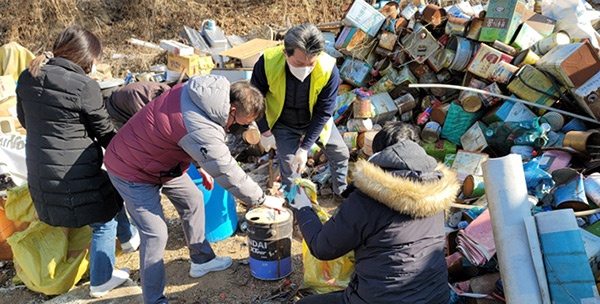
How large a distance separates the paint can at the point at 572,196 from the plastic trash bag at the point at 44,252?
330 cm

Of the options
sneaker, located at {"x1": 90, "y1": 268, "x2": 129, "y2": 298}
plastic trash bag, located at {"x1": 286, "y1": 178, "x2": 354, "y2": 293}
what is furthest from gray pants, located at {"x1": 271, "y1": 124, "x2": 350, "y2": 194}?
sneaker, located at {"x1": 90, "y1": 268, "x2": 129, "y2": 298}

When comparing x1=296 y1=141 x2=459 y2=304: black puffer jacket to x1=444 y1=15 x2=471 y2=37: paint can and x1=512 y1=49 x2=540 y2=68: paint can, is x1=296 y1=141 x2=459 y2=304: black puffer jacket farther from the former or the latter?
x1=444 y1=15 x2=471 y2=37: paint can

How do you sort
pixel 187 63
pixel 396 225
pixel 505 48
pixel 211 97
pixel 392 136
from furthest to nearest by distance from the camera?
pixel 187 63
pixel 505 48
pixel 211 97
pixel 392 136
pixel 396 225

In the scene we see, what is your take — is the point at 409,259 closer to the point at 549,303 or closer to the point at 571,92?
the point at 549,303

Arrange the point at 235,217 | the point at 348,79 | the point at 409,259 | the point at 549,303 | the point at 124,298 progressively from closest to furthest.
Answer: the point at 409,259 < the point at 549,303 < the point at 124,298 < the point at 235,217 < the point at 348,79

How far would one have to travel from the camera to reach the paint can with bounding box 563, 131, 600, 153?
11.7ft

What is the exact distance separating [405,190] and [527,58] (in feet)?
11.0

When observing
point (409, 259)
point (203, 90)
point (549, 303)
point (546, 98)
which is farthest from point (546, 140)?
point (203, 90)

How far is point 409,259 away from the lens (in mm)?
1946

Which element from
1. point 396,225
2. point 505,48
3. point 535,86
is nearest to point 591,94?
point 535,86

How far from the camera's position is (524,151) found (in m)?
4.01

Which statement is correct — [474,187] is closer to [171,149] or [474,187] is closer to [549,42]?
[549,42]

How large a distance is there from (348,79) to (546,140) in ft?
7.66

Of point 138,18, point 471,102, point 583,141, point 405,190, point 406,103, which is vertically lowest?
point 138,18
